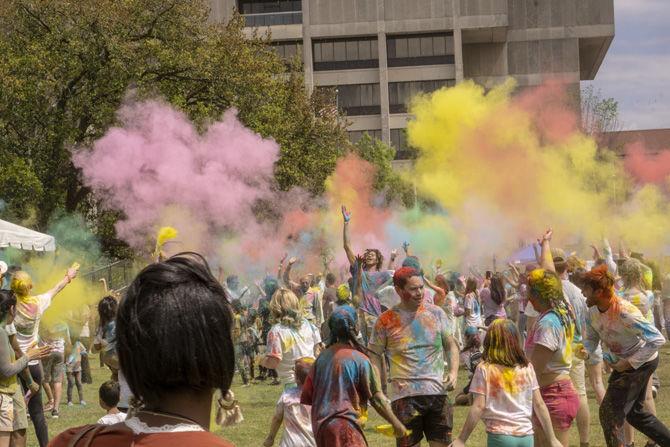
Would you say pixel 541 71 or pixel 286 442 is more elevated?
pixel 541 71

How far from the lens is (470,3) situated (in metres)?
82.2

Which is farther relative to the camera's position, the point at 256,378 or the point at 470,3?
the point at 470,3

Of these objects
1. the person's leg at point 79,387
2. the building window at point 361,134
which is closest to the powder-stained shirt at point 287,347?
the person's leg at point 79,387

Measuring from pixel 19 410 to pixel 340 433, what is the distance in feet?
10.1

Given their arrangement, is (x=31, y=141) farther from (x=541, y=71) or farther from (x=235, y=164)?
(x=541, y=71)

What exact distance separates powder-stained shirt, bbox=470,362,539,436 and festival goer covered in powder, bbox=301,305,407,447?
66 centimetres

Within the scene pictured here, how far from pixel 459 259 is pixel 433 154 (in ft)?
11.4

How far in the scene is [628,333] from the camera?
8.53 meters

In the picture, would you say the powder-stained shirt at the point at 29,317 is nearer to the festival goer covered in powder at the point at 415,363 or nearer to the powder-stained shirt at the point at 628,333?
the festival goer covered in powder at the point at 415,363

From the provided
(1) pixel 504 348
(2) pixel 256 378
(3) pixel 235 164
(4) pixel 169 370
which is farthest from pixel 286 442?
(3) pixel 235 164

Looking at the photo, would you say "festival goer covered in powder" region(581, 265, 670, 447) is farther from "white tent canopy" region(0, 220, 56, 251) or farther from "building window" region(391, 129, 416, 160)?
"building window" region(391, 129, 416, 160)

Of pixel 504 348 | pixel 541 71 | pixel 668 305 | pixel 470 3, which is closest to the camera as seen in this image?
pixel 504 348

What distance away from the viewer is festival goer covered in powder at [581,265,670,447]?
27.8 ft

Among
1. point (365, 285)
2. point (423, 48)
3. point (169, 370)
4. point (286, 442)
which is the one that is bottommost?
point (286, 442)
